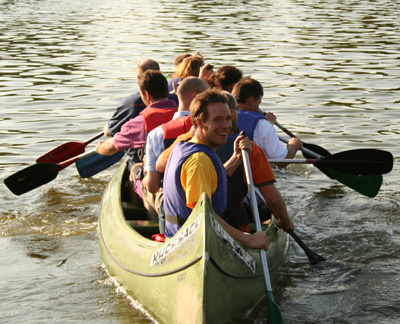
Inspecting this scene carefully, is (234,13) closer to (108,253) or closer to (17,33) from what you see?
(17,33)

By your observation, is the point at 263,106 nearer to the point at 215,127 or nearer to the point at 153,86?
the point at 153,86

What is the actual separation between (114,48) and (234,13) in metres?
9.06

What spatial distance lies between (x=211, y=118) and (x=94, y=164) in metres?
4.63

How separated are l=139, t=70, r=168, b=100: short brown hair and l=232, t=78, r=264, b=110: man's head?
0.71 metres

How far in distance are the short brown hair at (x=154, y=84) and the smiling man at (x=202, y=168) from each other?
1.66 meters

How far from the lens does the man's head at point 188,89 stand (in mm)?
6184

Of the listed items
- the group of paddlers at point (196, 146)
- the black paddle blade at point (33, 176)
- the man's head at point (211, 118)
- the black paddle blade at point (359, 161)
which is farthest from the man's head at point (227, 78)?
the man's head at point (211, 118)

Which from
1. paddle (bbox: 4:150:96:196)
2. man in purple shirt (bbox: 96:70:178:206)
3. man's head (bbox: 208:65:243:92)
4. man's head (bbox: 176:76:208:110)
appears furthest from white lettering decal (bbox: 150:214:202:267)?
paddle (bbox: 4:150:96:196)

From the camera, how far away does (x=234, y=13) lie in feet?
92.3

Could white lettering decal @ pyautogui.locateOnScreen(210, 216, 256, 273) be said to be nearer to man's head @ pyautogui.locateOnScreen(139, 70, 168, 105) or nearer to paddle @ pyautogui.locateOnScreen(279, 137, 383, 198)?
man's head @ pyautogui.locateOnScreen(139, 70, 168, 105)

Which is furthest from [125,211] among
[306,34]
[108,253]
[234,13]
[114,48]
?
[234,13]

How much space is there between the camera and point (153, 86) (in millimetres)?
6684

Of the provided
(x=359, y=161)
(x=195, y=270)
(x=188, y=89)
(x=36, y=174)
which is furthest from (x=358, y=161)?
(x=36, y=174)

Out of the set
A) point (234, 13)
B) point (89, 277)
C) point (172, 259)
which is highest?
point (172, 259)
